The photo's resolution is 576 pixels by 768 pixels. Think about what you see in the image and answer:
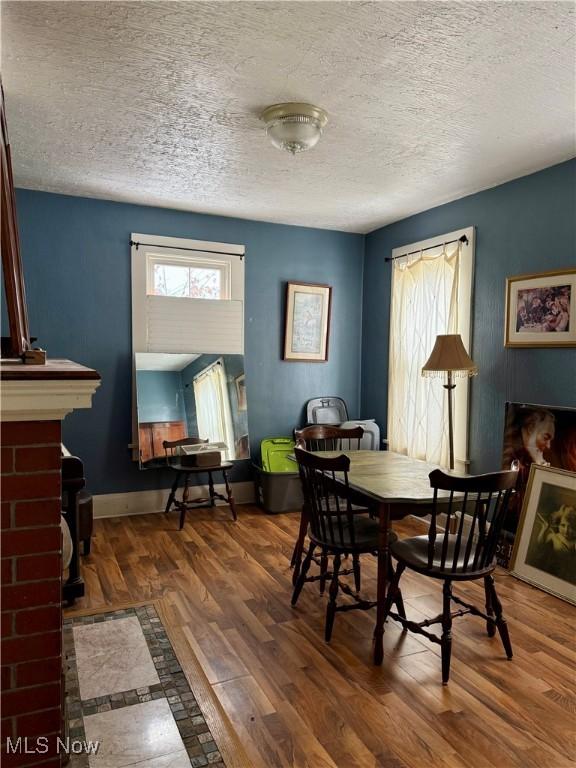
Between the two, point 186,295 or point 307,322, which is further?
point 307,322

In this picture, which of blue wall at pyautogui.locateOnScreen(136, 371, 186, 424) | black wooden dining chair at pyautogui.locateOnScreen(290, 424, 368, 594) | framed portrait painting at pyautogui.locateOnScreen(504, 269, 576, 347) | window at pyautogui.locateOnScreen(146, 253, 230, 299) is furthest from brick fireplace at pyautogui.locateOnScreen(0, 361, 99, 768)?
window at pyautogui.locateOnScreen(146, 253, 230, 299)

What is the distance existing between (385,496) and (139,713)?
4.19 feet

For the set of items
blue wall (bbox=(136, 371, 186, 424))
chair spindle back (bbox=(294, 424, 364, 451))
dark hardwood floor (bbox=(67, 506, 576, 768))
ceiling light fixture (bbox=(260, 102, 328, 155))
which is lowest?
dark hardwood floor (bbox=(67, 506, 576, 768))

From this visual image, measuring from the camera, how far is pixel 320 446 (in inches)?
170

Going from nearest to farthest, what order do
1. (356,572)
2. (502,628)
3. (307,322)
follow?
(502,628), (356,572), (307,322)

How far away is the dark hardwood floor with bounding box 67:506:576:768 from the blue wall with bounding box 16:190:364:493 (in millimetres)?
1140

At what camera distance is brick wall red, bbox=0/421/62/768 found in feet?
4.48

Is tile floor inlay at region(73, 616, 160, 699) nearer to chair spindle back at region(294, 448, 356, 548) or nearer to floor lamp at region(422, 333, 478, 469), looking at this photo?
chair spindle back at region(294, 448, 356, 548)

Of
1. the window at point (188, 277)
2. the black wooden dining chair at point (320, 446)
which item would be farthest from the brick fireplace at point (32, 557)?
the window at point (188, 277)

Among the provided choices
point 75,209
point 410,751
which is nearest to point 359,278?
point 75,209

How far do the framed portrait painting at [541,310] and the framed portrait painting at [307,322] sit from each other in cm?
190

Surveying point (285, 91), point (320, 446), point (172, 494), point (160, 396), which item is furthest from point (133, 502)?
point (285, 91)

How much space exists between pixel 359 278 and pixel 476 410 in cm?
199

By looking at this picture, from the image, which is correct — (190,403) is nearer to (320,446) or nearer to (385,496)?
(320,446)
